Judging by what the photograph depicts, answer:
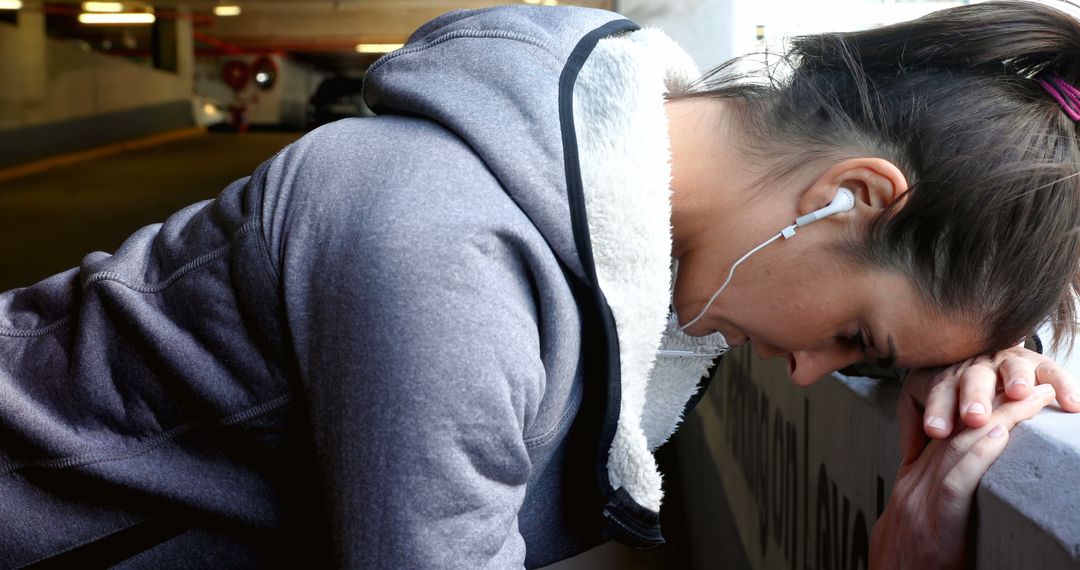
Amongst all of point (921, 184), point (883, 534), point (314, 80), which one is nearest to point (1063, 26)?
point (921, 184)

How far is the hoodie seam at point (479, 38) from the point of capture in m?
1.27

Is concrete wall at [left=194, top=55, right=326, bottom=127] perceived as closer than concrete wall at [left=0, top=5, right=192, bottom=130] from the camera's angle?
No

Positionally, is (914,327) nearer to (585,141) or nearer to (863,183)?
(863,183)

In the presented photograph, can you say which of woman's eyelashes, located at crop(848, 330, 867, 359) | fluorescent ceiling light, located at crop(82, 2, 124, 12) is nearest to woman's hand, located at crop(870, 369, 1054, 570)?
woman's eyelashes, located at crop(848, 330, 867, 359)

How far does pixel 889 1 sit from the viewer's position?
9.59 feet

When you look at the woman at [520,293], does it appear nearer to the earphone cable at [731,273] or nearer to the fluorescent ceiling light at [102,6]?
the earphone cable at [731,273]

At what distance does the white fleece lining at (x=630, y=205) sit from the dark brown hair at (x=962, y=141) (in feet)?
0.51

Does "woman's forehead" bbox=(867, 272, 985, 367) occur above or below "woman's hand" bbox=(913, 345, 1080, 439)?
above

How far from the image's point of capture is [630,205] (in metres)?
1.23

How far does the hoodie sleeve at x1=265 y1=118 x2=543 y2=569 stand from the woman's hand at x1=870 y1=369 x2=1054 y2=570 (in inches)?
18.6

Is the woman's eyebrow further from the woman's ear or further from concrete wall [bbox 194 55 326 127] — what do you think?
concrete wall [bbox 194 55 326 127]

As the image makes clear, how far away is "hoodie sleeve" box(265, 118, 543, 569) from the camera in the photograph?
3.36ft

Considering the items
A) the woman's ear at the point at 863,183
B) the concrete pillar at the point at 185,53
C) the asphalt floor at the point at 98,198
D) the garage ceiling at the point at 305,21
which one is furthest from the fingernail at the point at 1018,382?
the concrete pillar at the point at 185,53

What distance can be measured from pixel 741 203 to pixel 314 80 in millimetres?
36104
